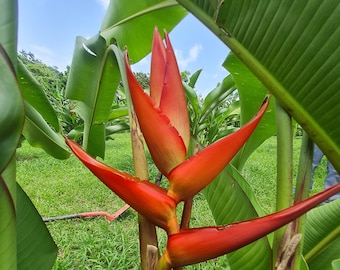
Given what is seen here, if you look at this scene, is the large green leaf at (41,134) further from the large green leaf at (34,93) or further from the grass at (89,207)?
the grass at (89,207)

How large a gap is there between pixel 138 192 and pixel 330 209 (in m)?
0.38

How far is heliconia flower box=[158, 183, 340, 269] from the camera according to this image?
8.1 inches

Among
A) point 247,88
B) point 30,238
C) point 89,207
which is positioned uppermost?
point 247,88

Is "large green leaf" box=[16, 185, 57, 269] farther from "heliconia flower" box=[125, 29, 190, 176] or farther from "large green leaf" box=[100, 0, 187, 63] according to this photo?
"large green leaf" box=[100, 0, 187, 63]

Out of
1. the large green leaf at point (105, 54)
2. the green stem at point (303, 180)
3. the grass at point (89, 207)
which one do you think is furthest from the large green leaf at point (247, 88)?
the grass at point (89, 207)

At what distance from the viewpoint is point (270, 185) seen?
9.61ft

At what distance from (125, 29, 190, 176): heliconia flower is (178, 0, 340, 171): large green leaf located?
0.31ft

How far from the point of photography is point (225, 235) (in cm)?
21

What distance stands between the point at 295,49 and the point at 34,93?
427mm

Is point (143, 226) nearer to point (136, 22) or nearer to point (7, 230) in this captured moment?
point (7, 230)

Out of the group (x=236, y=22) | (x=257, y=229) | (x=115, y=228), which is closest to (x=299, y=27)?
(x=236, y=22)

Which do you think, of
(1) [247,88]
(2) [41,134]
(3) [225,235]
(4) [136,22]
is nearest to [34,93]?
(2) [41,134]

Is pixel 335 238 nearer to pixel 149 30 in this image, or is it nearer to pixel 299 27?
pixel 299 27

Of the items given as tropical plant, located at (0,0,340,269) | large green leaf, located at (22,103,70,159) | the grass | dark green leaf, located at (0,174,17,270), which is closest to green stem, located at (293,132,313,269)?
tropical plant, located at (0,0,340,269)
